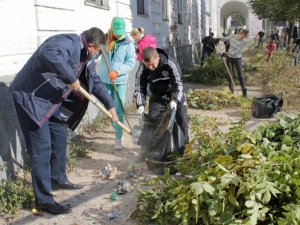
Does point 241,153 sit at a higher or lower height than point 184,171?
higher

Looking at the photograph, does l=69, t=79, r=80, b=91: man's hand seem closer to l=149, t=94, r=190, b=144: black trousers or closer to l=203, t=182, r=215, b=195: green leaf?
l=149, t=94, r=190, b=144: black trousers

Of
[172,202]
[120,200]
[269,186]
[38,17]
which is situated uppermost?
[38,17]

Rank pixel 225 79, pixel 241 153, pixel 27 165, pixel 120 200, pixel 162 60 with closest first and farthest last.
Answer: pixel 241 153, pixel 120 200, pixel 162 60, pixel 27 165, pixel 225 79

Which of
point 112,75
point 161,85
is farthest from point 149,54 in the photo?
point 112,75

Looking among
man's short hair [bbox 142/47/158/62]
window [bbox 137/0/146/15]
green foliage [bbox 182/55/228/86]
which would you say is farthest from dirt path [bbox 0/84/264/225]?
green foliage [bbox 182/55/228/86]

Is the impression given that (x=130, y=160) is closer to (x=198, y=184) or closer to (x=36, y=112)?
(x=36, y=112)

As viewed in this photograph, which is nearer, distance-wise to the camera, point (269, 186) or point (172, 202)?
point (269, 186)

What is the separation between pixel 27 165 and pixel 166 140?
1.65 m

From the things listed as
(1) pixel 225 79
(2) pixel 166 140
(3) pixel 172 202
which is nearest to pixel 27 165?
(2) pixel 166 140

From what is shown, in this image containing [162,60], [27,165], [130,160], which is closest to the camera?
[162,60]

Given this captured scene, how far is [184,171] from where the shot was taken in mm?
3643

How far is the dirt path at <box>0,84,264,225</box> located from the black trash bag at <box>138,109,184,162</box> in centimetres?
34

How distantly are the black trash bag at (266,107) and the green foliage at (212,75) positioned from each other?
445 centimetres

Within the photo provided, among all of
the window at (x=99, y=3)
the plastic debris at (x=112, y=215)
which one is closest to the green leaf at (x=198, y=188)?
the plastic debris at (x=112, y=215)
